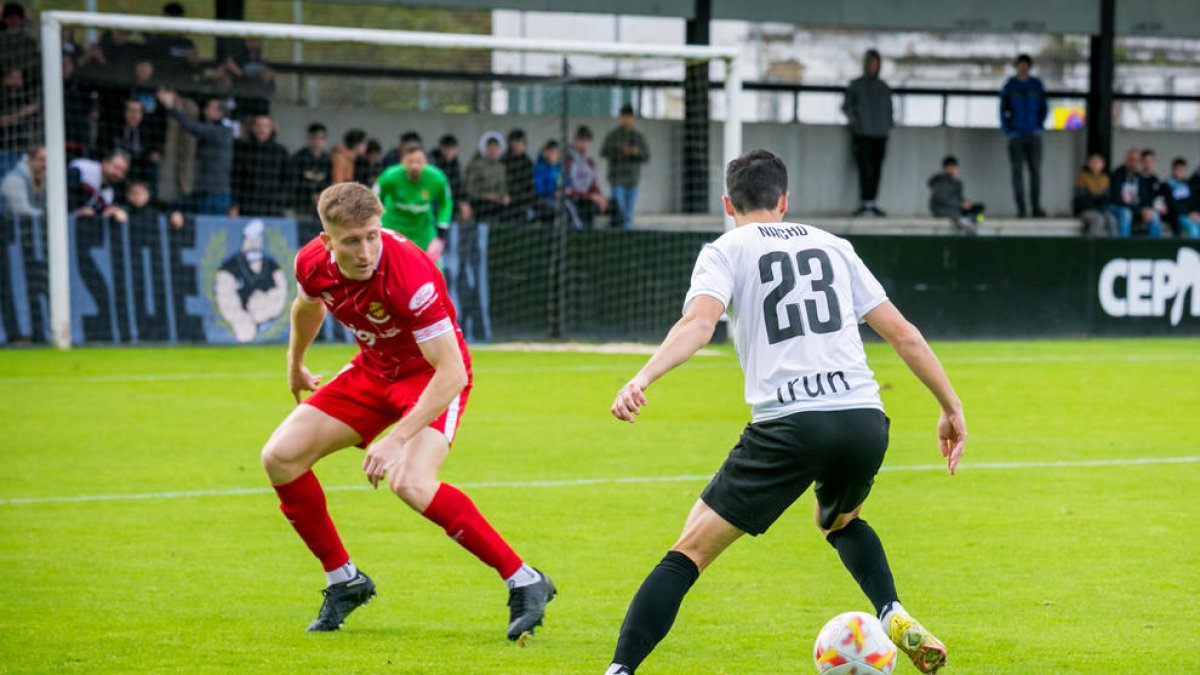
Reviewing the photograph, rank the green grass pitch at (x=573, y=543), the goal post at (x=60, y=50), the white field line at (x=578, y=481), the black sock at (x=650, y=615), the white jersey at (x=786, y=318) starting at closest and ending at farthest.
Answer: the black sock at (x=650, y=615)
the white jersey at (x=786, y=318)
the green grass pitch at (x=573, y=543)
the white field line at (x=578, y=481)
the goal post at (x=60, y=50)

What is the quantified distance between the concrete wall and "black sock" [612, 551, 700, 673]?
18674 millimetres

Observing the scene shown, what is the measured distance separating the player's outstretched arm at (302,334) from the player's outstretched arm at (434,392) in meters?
0.62

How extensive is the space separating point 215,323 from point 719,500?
15.0m

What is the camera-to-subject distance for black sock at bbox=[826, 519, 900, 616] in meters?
5.26

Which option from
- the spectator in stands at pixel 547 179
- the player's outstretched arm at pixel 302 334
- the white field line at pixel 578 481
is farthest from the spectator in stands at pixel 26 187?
the player's outstretched arm at pixel 302 334

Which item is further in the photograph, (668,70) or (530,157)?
(668,70)

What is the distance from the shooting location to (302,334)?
638 cm

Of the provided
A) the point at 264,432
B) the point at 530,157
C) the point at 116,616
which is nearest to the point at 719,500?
the point at 116,616

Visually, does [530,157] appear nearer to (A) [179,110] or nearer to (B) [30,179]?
(A) [179,110]

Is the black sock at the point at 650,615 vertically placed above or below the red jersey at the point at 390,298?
below

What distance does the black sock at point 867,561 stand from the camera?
5262mm

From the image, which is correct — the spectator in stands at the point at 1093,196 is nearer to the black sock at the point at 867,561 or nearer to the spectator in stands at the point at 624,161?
the spectator in stands at the point at 624,161

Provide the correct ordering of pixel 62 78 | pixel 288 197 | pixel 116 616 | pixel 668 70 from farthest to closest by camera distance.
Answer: pixel 668 70 → pixel 288 197 → pixel 62 78 → pixel 116 616

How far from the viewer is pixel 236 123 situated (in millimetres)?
20031
